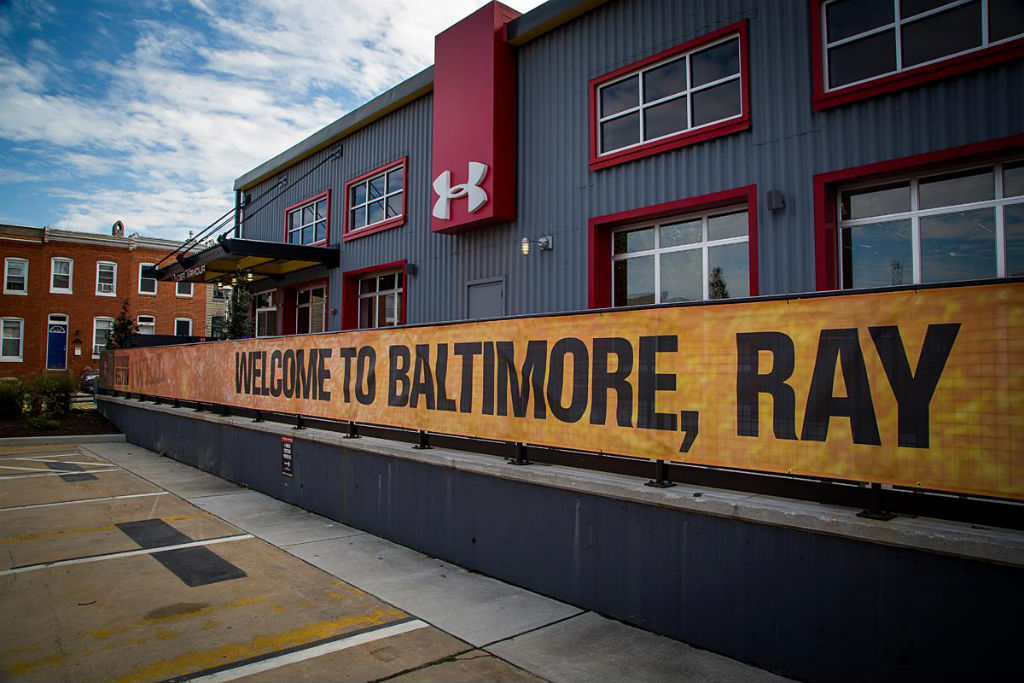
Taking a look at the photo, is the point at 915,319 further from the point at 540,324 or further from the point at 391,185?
the point at 391,185

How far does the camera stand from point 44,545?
6.85 m

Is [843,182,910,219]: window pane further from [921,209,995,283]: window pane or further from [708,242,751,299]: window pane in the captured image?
[708,242,751,299]: window pane

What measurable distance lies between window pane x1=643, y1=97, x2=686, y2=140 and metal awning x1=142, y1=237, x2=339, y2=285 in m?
10.4

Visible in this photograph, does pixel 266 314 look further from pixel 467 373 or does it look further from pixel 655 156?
pixel 467 373

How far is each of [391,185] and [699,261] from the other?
896cm

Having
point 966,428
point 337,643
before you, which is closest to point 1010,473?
point 966,428

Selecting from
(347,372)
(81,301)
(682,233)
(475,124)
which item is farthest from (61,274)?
(682,233)

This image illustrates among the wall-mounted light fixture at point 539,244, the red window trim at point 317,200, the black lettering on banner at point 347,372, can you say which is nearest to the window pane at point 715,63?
the wall-mounted light fixture at point 539,244

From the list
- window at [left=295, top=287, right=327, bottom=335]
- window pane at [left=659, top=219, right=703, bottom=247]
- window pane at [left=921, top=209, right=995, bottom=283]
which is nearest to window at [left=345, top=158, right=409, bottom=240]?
window at [left=295, top=287, right=327, bottom=335]

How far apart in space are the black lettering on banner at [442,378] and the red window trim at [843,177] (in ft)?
15.7

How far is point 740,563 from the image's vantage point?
4.05 metres

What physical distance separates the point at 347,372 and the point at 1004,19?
841 centimetres

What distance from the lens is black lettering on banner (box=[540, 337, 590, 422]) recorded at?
5.06m

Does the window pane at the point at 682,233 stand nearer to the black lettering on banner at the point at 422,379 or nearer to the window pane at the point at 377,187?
the black lettering on banner at the point at 422,379
